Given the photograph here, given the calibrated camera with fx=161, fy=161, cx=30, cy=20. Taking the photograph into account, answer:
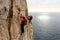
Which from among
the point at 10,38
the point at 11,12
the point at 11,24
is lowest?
the point at 10,38

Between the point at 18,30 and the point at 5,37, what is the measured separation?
2.89 meters

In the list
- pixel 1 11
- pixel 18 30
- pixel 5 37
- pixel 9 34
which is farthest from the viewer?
pixel 18 30

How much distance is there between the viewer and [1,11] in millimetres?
12945

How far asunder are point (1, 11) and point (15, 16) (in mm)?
3349

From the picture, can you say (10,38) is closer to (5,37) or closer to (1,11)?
(5,37)

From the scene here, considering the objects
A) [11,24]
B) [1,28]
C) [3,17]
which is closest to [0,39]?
[1,28]

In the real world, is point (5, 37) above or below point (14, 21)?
below

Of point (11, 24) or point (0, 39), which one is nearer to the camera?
point (0, 39)

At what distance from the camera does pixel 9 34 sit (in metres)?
15.7

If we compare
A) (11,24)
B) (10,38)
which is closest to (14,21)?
(11,24)

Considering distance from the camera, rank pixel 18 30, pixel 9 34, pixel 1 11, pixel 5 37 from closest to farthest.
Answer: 1. pixel 1 11
2. pixel 5 37
3. pixel 9 34
4. pixel 18 30

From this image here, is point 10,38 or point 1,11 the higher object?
point 1,11

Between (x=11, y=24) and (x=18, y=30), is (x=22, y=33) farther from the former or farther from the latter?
(x=11, y=24)

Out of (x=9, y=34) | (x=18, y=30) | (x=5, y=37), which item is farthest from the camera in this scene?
(x=18, y=30)
